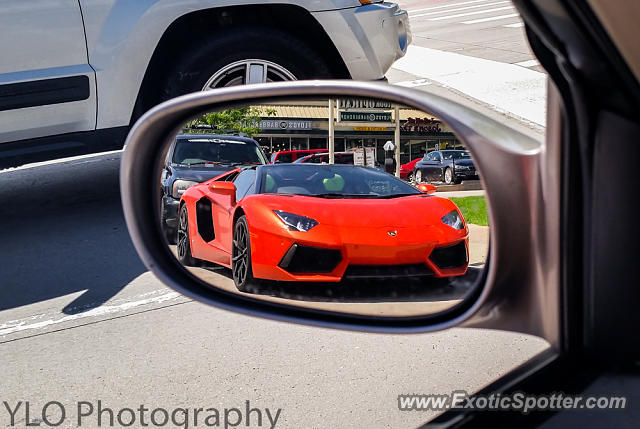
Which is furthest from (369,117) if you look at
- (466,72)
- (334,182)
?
(466,72)

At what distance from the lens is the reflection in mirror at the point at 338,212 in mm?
885

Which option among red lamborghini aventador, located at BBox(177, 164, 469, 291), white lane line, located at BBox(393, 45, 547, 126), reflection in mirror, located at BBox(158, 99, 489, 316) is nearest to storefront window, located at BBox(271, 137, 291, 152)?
reflection in mirror, located at BBox(158, 99, 489, 316)

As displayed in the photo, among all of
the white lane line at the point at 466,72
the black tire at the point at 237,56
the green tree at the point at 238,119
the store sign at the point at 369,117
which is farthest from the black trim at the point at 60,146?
the white lane line at the point at 466,72

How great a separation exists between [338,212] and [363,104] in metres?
0.20

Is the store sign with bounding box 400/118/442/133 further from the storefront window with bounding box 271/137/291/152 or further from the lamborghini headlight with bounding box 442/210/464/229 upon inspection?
the storefront window with bounding box 271/137/291/152

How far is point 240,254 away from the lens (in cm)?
108

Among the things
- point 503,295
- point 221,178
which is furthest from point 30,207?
point 503,295

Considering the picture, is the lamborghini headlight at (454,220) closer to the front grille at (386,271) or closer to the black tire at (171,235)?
the front grille at (386,271)

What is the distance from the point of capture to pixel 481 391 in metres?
1.36

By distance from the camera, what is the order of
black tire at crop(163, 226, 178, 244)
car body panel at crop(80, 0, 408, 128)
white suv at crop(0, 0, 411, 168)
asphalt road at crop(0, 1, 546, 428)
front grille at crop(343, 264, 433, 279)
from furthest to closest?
car body panel at crop(80, 0, 408, 128), white suv at crop(0, 0, 411, 168), asphalt road at crop(0, 1, 546, 428), black tire at crop(163, 226, 178, 244), front grille at crop(343, 264, 433, 279)

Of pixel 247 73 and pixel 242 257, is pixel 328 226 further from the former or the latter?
pixel 247 73

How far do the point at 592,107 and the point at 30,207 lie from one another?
21.5ft

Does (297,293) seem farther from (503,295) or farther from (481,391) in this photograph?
(481,391)

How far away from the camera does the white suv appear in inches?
143
